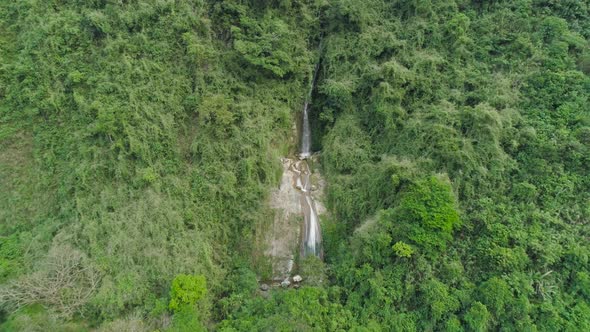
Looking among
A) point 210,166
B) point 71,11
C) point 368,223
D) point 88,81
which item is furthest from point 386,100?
point 71,11

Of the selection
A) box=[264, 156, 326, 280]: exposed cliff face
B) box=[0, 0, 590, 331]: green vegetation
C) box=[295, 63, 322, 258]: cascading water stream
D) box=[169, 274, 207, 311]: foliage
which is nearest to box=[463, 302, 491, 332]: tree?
box=[0, 0, 590, 331]: green vegetation

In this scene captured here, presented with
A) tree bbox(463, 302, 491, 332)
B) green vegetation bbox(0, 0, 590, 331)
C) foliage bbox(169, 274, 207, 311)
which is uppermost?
green vegetation bbox(0, 0, 590, 331)

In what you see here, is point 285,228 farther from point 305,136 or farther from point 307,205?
point 305,136

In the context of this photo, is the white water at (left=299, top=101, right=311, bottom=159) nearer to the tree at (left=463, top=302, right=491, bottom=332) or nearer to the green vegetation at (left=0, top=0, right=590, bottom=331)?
the green vegetation at (left=0, top=0, right=590, bottom=331)

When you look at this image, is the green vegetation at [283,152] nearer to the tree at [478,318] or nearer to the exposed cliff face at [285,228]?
the tree at [478,318]

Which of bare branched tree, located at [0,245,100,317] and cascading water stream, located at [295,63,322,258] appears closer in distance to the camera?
bare branched tree, located at [0,245,100,317]

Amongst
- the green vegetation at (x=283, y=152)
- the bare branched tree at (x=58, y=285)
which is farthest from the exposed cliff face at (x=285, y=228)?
the bare branched tree at (x=58, y=285)
